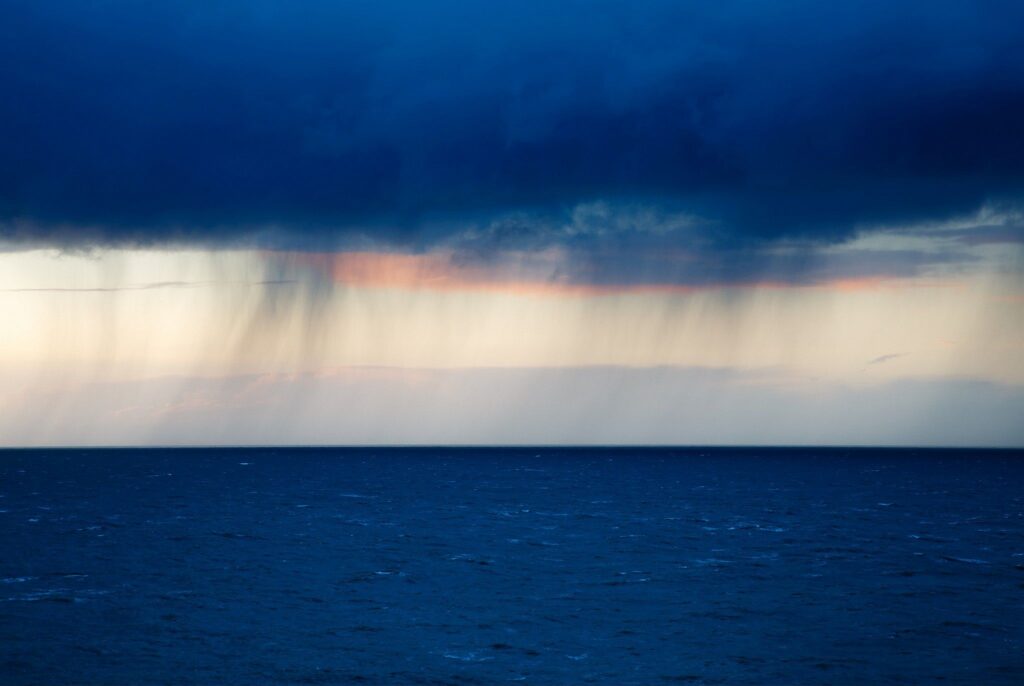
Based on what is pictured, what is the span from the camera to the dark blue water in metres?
36.9

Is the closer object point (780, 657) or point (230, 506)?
point (780, 657)

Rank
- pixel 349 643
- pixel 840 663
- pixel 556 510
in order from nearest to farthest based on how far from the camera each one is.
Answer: pixel 840 663, pixel 349 643, pixel 556 510

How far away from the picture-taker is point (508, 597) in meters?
50.9

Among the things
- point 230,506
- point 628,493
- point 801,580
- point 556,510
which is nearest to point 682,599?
point 801,580

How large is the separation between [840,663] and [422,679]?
16338 mm

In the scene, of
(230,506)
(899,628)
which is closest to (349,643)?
(899,628)

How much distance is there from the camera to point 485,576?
190 ft

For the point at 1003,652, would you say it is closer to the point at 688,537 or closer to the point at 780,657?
the point at 780,657

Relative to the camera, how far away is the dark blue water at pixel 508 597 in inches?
1452

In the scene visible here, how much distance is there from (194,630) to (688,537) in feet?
153

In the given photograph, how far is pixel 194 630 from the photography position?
42.8 m

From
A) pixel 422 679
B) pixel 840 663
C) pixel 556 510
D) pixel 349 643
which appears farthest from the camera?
pixel 556 510

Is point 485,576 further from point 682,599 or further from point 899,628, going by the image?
point 899,628

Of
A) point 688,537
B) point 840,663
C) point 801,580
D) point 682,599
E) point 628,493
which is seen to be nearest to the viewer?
point 840,663
